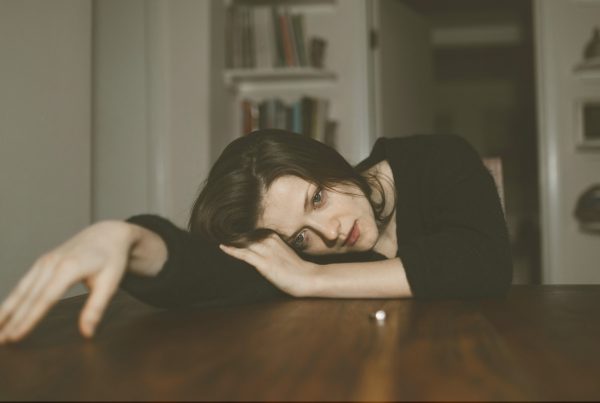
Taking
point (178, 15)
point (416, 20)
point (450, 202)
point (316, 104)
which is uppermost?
point (416, 20)

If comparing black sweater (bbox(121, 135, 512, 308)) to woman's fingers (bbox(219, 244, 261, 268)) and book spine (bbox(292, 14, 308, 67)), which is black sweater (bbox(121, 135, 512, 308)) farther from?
book spine (bbox(292, 14, 308, 67))

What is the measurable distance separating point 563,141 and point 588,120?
18 centimetres

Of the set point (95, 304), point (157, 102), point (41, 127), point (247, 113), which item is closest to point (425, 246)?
point (95, 304)

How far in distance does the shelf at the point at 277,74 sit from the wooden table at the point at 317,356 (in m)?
2.01

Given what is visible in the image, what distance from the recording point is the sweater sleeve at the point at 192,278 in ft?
2.22

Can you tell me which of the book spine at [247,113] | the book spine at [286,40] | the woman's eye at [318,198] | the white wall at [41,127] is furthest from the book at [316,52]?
the woman's eye at [318,198]

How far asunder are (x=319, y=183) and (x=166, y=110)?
4.89 ft

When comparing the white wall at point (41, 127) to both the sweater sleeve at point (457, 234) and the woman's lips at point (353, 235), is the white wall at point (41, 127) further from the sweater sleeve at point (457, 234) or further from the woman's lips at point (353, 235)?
the sweater sleeve at point (457, 234)

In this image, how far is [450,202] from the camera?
40.4 inches

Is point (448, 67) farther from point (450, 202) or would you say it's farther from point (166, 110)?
point (450, 202)

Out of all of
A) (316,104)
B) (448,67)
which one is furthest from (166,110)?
(448,67)

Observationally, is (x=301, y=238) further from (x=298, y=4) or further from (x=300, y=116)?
(x=298, y=4)

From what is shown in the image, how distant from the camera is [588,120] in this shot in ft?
8.48

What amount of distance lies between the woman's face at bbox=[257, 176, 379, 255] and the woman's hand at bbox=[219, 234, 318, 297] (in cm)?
11
